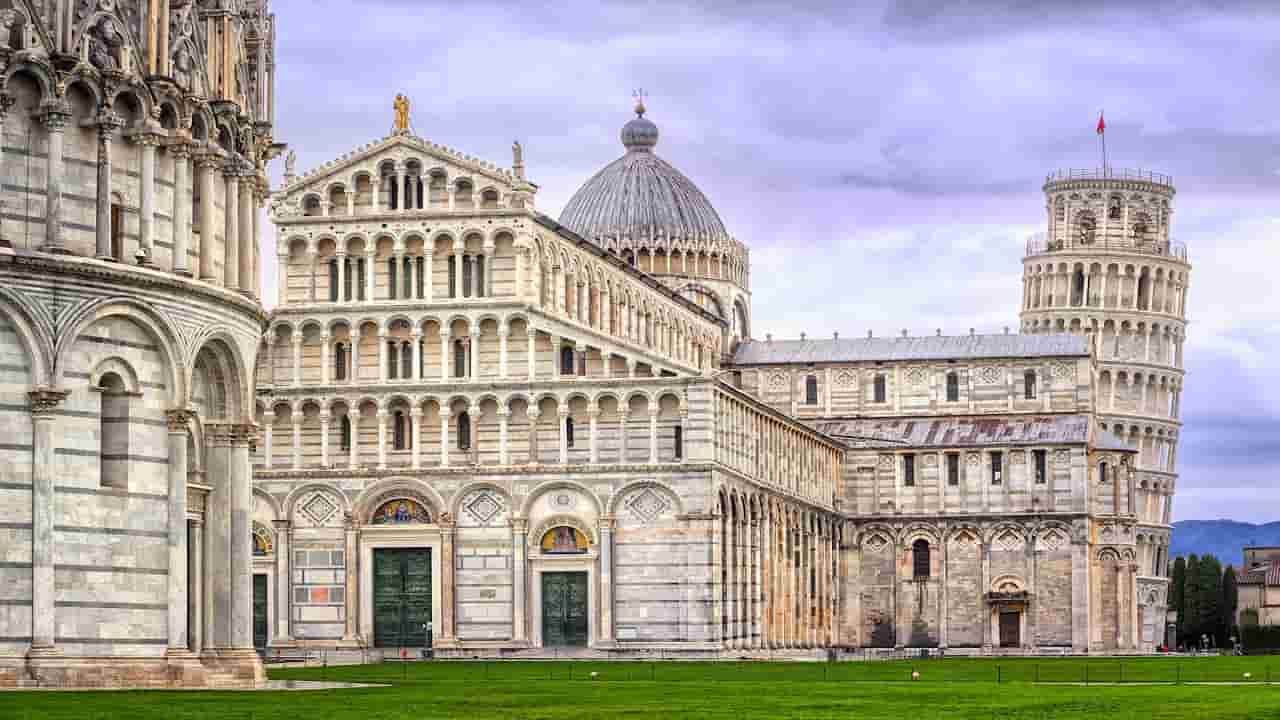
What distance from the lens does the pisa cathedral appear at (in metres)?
53.6

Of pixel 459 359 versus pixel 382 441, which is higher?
pixel 459 359

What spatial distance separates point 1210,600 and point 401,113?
91714mm

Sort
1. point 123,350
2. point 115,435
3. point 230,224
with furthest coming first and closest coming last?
point 230,224
point 115,435
point 123,350

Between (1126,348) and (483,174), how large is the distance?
73.0 m

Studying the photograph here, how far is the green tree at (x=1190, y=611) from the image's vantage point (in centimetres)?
17162

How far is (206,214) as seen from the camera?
57.5 m

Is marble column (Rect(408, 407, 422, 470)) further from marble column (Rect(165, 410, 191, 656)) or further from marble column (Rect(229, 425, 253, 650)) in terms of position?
marble column (Rect(165, 410, 191, 656))

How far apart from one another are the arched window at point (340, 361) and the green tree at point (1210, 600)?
88.5m

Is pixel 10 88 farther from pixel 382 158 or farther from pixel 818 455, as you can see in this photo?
pixel 818 455

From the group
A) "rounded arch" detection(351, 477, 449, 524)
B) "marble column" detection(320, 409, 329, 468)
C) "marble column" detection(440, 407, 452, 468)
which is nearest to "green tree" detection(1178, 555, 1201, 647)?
"rounded arch" detection(351, 477, 449, 524)

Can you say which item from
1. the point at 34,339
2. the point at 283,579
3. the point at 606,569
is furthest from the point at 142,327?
the point at 283,579

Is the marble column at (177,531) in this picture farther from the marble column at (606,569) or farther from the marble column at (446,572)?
the marble column at (446,572)

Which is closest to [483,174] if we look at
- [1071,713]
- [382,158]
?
[382,158]

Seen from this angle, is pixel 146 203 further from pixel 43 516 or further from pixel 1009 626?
pixel 1009 626
